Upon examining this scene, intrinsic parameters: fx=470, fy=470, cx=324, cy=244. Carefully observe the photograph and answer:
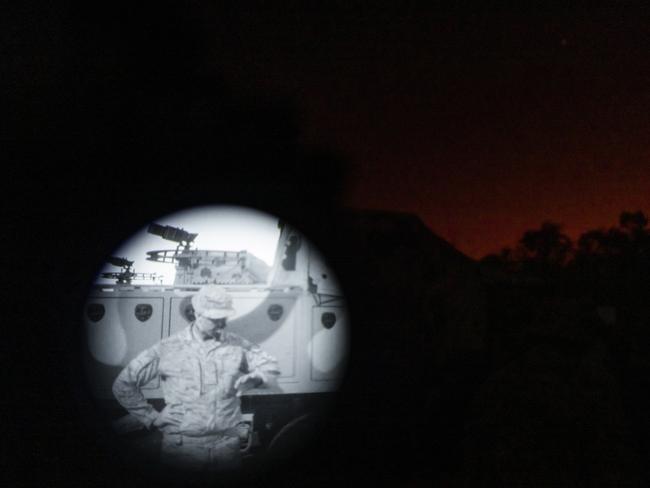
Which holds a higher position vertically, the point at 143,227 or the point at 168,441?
the point at 143,227

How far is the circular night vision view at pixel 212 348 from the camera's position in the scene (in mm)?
4016

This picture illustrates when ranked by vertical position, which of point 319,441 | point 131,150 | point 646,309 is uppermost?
point 131,150

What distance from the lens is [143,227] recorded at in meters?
4.33

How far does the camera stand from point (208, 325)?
405 centimetres

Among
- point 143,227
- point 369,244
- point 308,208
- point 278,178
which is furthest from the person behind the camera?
point 278,178

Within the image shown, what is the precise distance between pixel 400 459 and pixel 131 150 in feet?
16.3

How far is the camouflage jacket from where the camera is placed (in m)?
3.98

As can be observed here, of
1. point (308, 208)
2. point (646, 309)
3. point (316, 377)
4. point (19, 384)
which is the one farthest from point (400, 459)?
point (646, 309)

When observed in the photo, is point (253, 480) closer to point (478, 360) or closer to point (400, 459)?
point (400, 459)

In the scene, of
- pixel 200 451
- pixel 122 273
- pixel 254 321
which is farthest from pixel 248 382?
pixel 122 273

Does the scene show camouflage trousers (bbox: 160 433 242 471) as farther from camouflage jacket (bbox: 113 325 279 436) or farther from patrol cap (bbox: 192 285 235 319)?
patrol cap (bbox: 192 285 235 319)

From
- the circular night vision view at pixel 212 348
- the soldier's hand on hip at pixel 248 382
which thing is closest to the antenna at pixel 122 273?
the circular night vision view at pixel 212 348

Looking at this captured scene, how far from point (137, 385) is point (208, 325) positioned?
0.78 metres

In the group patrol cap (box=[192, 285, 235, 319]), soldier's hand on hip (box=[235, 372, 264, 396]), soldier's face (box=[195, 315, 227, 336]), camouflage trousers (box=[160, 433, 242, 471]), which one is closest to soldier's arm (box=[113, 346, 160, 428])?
camouflage trousers (box=[160, 433, 242, 471])
